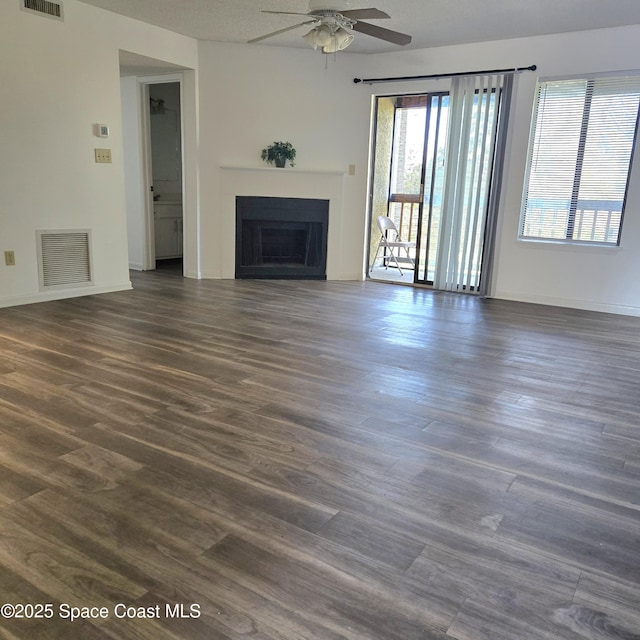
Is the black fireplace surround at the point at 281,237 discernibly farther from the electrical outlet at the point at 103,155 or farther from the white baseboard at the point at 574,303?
the white baseboard at the point at 574,303

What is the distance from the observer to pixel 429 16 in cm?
496

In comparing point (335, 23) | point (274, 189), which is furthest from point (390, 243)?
point (335, 23)

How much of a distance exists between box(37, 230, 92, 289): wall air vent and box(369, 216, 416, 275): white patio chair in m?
3.87

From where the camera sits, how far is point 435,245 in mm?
6500

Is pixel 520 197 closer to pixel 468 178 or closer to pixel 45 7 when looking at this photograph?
pixel 468 178

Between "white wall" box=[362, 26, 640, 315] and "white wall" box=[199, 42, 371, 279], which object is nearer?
"white wall" box=[362, 26, 640, 315]

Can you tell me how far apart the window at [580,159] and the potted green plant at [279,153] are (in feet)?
8.99

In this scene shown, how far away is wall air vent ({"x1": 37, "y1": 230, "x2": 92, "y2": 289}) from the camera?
4.99 meters

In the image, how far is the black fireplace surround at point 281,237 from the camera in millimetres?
6664

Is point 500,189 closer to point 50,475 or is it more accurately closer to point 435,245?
point 435,245

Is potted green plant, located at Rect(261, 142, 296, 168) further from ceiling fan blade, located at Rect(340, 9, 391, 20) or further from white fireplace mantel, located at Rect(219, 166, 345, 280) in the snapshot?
ceiling fan blade, located at Rect(340, 9, 391, 20)

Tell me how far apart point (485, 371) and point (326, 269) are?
3733mm

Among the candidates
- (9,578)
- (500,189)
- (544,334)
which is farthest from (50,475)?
(500,189)

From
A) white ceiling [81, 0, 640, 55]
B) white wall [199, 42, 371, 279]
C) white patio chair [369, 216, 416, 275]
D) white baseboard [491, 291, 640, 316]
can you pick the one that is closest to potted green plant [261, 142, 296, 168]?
white wall [199, 42, 371, 279]
